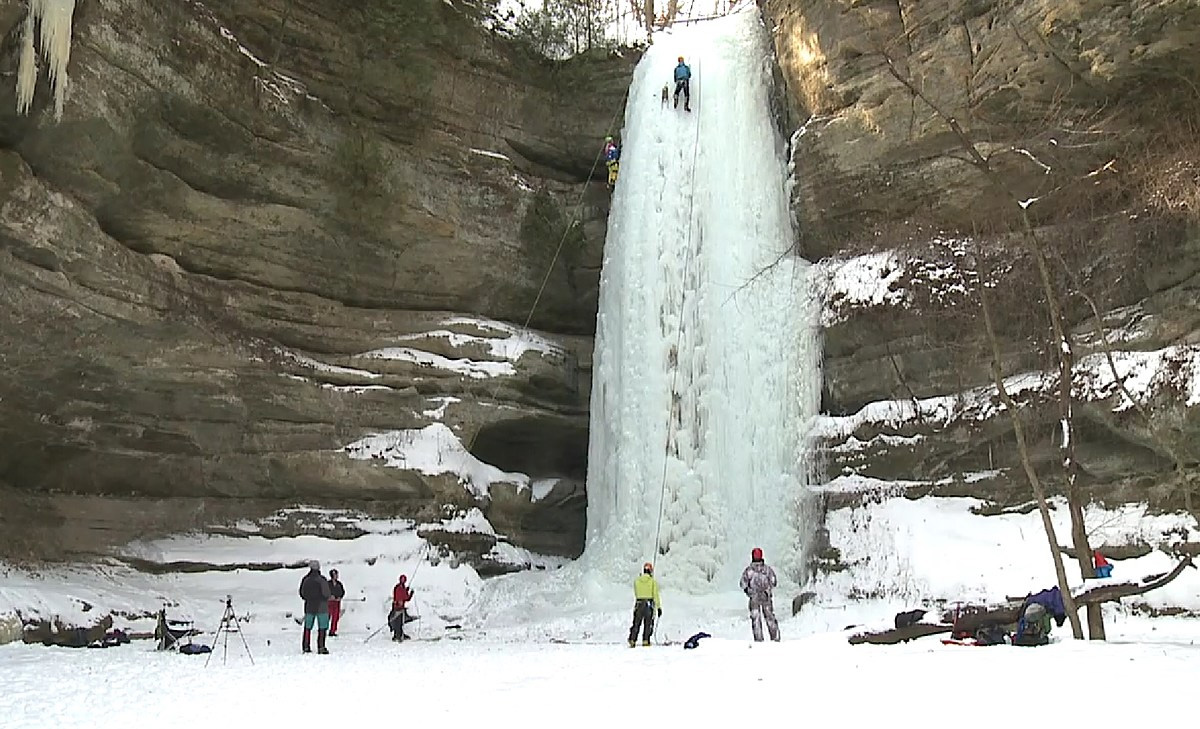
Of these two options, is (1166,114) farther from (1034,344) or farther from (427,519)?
(427,519)

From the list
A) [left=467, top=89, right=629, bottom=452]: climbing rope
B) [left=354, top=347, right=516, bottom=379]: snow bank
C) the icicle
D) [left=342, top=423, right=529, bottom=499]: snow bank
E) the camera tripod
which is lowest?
the camera tripod

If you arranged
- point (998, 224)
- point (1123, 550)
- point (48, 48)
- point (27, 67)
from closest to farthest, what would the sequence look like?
point (1123, 550) → point (27, 67) → point (48, 48) → point (998, 224)

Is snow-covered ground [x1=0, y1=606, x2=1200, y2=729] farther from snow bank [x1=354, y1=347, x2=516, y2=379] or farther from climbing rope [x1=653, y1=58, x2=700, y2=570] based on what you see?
snow bank [x1=354, y1=347, x2=516, y2=379]

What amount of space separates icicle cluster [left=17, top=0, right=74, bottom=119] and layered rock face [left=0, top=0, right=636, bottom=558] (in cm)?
22

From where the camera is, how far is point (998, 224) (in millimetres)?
17219

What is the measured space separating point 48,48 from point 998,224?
1469 cm

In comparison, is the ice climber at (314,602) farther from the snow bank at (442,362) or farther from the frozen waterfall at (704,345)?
the snow bank at (442,362)

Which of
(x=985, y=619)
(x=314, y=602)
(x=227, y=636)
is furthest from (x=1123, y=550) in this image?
(x=227, y=636)

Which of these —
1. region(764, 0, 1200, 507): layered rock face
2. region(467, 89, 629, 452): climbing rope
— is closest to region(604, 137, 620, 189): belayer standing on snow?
region(467, 89, 629, 452): climbing rope

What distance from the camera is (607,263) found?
22312 mm

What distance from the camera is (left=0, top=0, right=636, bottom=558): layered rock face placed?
15727 millimetres

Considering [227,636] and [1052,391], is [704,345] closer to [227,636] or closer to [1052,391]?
[1052,391]

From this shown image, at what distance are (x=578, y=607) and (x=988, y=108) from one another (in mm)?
10569

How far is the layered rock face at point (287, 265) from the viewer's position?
15727 millimetres
